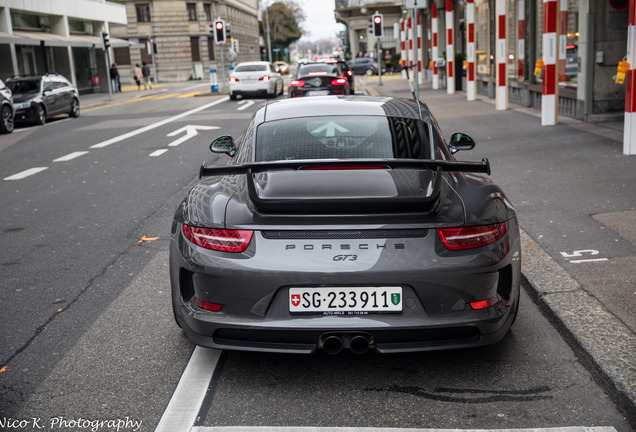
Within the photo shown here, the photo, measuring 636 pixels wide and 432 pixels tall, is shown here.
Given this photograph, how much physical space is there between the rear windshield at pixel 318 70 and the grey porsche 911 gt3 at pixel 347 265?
2020 centimetres

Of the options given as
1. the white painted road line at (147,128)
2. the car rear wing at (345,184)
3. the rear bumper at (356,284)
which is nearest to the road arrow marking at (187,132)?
the white painted road line at (147,128)

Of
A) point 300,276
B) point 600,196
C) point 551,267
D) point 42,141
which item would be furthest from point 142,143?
point 300,276

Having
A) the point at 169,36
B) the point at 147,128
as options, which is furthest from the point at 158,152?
the point at 169,36

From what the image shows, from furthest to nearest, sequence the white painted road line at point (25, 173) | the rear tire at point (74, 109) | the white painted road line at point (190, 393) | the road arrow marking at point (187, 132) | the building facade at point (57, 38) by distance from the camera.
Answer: the building facade at point (57, 38)
the rear tire at point (74, 109)
the road arrow marking at point (187, 132)
the white painted road line at point (25, 173)
the white painted road line at point (190, 393)

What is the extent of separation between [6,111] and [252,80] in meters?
12.1

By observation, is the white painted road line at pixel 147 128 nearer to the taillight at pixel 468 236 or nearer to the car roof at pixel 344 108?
the car roof at pixel 344 108

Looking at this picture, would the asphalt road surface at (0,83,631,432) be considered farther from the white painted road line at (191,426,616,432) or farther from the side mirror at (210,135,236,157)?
the side mirror at (210,135,236,157)

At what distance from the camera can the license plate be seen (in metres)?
3.49

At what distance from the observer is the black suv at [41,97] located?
23688 millimetres

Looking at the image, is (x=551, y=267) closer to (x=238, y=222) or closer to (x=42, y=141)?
(x=238, y=222)

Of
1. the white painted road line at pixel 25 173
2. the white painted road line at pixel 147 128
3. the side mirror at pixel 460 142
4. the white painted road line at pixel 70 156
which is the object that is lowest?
the white painted road line at pixel 147 128

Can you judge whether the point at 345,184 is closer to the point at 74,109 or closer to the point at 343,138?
the point at 343,138

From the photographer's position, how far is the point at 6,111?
21625 mm

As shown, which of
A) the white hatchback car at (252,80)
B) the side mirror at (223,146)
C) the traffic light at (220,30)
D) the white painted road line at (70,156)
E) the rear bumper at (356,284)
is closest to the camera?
the rear bumper at (356,284)
